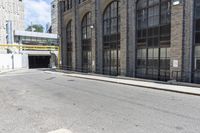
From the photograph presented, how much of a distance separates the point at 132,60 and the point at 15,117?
15018 millimetres

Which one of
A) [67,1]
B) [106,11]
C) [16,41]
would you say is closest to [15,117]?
[106,11]

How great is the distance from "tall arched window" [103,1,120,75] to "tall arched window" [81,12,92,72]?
4002mm

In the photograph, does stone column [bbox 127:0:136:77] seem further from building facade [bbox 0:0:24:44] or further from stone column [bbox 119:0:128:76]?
building facade [bbox 0:0:24:44]

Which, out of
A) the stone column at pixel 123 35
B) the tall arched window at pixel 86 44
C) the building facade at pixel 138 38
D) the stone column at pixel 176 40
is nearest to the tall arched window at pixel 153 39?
the building facade at pixel 138 38

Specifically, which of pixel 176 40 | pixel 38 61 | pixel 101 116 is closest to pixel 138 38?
pixel 176 40

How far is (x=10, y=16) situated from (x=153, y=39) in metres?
56.6

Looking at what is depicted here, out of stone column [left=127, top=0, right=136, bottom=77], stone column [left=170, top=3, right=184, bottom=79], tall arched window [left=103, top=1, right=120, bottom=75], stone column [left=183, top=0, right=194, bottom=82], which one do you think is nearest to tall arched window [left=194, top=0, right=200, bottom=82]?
stone column [left=183, top=0, right=194, bottom=82]

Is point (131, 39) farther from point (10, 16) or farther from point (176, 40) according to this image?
point (10, 16)

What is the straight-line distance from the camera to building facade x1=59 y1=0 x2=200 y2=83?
47.7 ft

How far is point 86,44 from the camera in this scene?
28.6 m

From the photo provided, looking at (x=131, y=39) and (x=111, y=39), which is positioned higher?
(x=111, y=39)

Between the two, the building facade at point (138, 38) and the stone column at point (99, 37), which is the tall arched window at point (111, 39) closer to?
the building facade at point (138, 38)

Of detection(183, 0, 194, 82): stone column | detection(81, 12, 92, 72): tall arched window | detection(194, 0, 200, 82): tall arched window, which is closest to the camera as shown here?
detection(194, 0, 200, 82): tall arched window

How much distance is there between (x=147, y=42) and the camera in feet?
60.0
